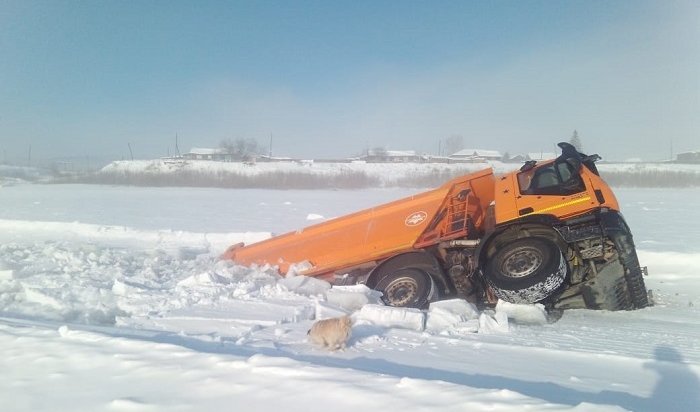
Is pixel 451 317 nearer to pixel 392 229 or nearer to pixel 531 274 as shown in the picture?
pixel 531 274

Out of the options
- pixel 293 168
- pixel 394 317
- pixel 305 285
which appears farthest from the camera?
pixel 293 168

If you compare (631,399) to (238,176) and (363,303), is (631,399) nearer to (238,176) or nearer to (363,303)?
(363,303)

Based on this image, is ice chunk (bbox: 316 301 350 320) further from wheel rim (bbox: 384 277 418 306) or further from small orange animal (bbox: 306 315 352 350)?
small orange animal (bbox: 306 315 352 350)

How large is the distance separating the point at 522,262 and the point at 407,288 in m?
1.54

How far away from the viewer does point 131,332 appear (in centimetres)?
460

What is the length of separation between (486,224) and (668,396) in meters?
3.64

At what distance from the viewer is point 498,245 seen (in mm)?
6199

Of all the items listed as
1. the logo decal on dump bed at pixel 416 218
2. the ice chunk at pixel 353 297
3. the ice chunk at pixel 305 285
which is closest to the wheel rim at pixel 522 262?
the logo decal on dump bed at pixel 416 218

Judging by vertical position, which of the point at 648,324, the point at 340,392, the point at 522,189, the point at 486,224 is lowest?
the point at 648,324

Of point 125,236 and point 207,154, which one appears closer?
point 125,236

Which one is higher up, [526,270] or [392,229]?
[392,229]

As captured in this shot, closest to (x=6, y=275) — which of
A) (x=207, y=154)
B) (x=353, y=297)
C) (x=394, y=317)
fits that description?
(x=353, y=297)

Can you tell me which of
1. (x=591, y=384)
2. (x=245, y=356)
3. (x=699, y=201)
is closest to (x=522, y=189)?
(x=591, y=384)

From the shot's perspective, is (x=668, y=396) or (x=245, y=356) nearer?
(x=668, y=396)
